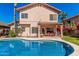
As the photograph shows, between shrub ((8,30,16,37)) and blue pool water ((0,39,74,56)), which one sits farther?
shrub ((8,30,16,37))

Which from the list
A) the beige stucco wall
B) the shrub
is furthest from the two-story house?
the shrub

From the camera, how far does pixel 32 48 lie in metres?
11.1

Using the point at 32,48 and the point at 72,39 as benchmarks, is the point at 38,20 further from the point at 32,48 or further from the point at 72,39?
the point at 72,39

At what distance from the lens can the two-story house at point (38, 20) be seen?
11.7 metres

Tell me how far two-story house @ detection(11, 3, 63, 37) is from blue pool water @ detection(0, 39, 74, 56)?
546 mm

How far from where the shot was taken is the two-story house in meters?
11.7

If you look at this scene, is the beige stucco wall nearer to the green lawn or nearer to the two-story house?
the two-story house

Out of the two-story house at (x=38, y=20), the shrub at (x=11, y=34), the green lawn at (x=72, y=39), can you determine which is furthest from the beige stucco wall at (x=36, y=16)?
the green lawn at (x=72, y=39)

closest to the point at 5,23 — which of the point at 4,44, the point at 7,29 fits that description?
the point at 7,29

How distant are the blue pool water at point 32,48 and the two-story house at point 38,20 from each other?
55 cm

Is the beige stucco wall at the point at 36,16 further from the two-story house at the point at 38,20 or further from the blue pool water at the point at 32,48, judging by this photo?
the blue pool water at the point at 32,48

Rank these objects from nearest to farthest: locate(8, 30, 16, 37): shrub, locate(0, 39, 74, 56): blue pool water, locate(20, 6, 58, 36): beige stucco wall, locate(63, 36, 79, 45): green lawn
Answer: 1. locate(0, 39, 74, 56): blue pool water
2. locate(63, 36, 79, 45): green lawn
3. locate(8, 30, 16, 37): shrub
4. locate(20, 6, 58, 36): beige stucco wall

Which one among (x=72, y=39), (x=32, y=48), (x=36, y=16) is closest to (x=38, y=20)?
(x=36, y=16)

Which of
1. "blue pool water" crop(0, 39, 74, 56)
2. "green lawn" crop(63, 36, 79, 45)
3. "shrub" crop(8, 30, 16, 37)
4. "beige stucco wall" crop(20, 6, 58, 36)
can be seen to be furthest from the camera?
"beige stucco wall" crop(20, 6, 58, 36)
